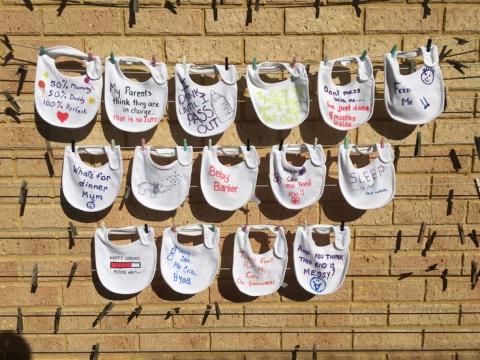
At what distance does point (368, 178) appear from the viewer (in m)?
1.90

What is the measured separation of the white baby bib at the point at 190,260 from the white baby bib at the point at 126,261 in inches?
2.3

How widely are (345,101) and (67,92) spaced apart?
1.06 meters

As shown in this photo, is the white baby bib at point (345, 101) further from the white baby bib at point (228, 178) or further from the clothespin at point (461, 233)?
the clothespin at point (461, 233)

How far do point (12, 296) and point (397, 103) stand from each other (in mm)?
1770

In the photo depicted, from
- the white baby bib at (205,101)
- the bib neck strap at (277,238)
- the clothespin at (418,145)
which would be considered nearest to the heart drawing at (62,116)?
the white baby bib at (205,101)

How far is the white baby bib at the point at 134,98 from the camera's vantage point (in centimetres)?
183

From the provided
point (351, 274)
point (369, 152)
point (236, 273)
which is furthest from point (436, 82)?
point (236, 273)

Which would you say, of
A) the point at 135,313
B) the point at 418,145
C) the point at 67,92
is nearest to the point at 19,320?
the point at 135,313

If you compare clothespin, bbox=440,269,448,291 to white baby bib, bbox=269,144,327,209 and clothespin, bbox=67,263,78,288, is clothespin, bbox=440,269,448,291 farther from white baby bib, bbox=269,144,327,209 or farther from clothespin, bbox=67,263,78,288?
clothespin, bbox=67,263,78,288

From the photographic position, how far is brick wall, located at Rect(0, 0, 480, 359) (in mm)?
1847

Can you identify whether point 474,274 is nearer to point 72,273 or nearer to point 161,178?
point 161,178

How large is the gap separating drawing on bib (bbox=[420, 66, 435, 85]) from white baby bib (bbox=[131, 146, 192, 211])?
939 mm

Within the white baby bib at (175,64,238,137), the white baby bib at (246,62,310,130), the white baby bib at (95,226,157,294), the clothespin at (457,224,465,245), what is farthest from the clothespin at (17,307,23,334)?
the clothespin at (457,224,465,245)

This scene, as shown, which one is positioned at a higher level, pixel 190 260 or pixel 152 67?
pixel 152 67
